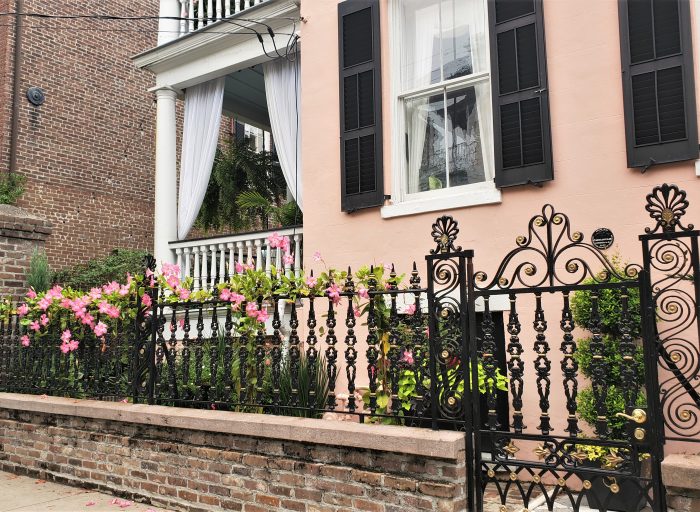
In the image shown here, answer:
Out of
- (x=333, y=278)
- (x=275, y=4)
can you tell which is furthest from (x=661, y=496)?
(x=275, y=4)

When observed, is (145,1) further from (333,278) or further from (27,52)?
(333,278)

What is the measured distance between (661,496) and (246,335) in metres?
2.76

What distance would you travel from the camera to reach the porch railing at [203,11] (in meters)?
8.14

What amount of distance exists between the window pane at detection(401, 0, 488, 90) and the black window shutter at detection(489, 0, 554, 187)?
0.31m

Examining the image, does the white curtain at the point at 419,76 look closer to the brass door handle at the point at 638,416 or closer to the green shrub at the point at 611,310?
the green shrub at the point at 611,310

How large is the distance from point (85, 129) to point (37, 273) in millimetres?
6187

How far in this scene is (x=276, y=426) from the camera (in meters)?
3.86

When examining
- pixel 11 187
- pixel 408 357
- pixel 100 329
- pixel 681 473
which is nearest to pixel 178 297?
pixel 100 329

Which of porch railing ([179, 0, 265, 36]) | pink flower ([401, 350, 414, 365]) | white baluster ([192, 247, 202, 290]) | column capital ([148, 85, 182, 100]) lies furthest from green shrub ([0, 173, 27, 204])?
pink flower ([401, 350, 414, 365])

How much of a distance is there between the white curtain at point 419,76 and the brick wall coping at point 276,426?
3040 millimetres

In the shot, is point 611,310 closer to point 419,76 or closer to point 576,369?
point 576,369

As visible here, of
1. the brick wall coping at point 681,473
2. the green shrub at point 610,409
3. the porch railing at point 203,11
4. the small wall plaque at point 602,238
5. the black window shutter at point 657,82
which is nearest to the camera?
the brick wall coping at point 681,473

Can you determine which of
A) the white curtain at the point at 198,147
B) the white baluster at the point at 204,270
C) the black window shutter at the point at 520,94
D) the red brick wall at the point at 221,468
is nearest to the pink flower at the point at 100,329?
the red brick wall at the point at 221,468

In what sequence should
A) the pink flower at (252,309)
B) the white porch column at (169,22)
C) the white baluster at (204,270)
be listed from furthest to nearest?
the white porch column at (169,22) < the white baluster at (204,270) < the pink flower at (252,309)
